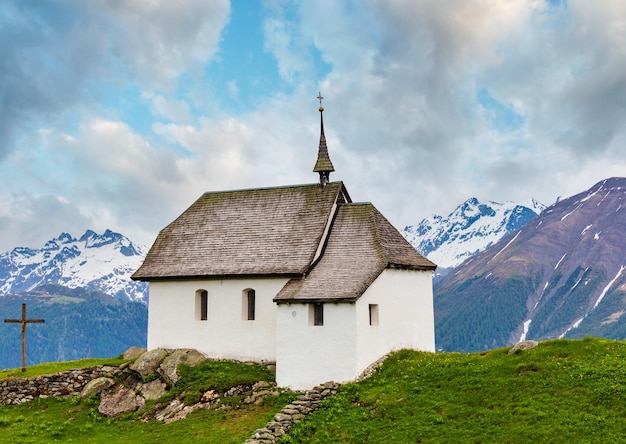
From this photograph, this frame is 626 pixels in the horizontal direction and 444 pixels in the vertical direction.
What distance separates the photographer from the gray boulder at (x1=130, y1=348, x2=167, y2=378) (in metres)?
45.7

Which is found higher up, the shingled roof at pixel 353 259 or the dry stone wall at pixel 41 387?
the shingled roof at pixel 353 259

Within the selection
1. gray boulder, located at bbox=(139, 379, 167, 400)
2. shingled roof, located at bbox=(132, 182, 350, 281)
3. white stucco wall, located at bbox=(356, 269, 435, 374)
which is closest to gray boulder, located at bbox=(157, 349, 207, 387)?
gray boulder, located at bbox=(139, 379, 167, 400)

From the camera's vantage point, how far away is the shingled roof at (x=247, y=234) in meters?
46.2

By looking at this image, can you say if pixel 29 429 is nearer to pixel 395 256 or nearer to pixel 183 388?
pixel 183 388

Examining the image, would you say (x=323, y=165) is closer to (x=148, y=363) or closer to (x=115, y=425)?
(x=148, y=363)

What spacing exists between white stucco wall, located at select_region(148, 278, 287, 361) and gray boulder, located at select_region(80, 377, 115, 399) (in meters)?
5.28

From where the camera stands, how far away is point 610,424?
28.9 meters

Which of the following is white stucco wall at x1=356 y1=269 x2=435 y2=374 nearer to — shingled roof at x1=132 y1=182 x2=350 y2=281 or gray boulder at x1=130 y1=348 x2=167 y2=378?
shingled roof at x1=132 y1=182 x2=350 y2=281

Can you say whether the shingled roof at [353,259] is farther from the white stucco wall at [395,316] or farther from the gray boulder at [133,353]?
the gray boulder at [133,353]

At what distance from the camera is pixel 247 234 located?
49031 millimetres

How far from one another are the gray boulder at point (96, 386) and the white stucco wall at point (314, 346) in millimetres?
11519

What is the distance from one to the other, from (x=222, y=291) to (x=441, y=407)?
62.0 feet

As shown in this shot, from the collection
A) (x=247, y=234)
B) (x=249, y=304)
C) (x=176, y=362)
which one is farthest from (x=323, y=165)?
(x=176, y=362)

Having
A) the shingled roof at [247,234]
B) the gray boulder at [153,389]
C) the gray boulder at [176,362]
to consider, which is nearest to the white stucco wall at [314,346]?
the shingled roof at [247,234]
